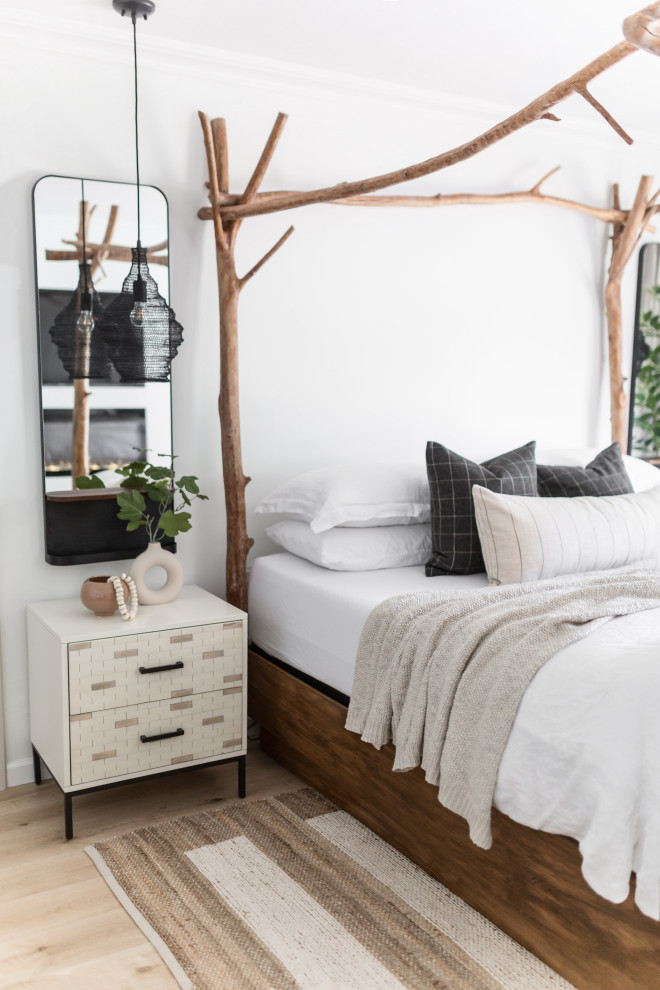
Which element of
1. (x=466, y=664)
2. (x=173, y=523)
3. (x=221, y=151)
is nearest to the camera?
(x=466, y=664)

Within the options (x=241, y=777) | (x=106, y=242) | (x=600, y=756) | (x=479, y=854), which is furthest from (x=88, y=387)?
(x=600, y=756)

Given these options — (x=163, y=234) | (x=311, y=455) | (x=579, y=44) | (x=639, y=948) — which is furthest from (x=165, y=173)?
(x=639, y=948)

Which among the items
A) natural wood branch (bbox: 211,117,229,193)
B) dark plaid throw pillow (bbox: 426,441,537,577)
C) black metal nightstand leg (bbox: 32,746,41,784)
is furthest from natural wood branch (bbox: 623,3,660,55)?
black metal nightstand leg (bbox: 32,746,41,784)

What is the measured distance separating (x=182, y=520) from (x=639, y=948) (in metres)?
1.70

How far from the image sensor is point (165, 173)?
2.94 m

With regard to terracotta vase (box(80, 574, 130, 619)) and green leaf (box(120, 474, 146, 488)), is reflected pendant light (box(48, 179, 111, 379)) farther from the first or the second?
terracotta vase (box(80, 574, 130, 619))

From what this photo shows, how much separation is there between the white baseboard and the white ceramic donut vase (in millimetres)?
698

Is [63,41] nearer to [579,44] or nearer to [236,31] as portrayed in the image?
[236,31]

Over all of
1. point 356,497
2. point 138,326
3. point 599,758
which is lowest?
point 599,758

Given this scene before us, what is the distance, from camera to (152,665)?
2.55 metres

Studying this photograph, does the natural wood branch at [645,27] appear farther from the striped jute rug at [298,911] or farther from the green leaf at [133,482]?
the striped jute rug at [298,911]

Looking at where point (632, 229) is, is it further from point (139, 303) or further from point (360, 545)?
point (139, 303)

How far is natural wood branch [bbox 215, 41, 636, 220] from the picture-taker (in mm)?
1759

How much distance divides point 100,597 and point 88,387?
70 centimetres
